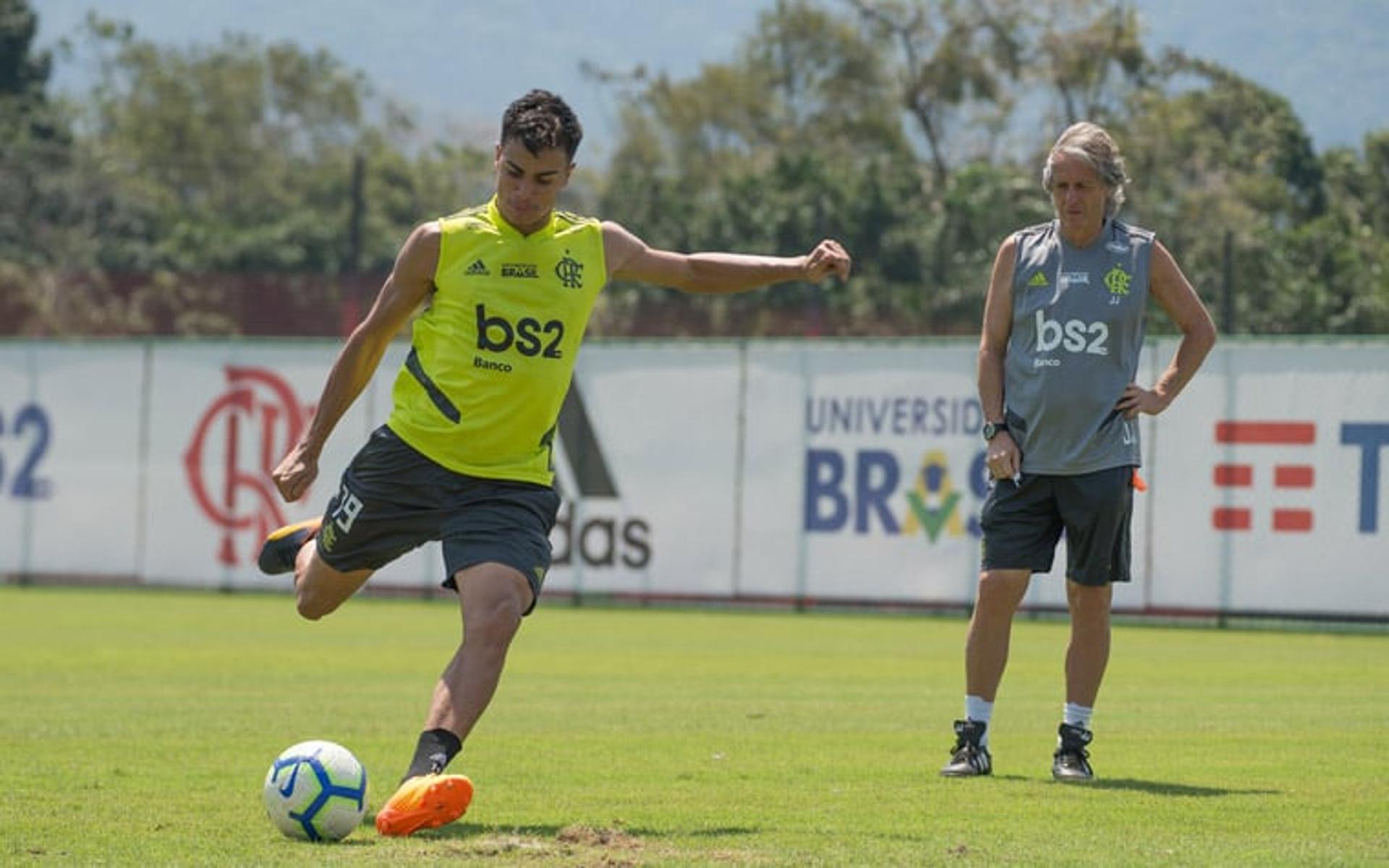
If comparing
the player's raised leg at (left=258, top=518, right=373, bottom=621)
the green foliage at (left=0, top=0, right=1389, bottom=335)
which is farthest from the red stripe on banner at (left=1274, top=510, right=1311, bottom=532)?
the player's raised leg at (left=258, top=518, right=373, bottom=621)

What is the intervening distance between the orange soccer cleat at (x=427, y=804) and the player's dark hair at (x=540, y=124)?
6.70ft

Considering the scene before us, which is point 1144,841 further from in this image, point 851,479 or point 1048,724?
point 851,479

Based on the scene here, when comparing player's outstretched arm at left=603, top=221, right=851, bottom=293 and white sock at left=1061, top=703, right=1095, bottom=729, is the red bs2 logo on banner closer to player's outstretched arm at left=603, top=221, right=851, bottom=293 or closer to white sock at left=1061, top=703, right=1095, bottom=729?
white sock at left=1061, top=703, right=1095, bottom=729

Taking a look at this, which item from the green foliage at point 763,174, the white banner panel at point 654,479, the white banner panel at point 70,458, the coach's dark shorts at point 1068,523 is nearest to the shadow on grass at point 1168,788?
the coach's dark shorts at point 1068,523

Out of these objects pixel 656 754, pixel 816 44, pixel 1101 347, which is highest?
pixel 816 44

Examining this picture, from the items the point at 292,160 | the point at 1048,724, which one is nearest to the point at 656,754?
the point at 1048,724

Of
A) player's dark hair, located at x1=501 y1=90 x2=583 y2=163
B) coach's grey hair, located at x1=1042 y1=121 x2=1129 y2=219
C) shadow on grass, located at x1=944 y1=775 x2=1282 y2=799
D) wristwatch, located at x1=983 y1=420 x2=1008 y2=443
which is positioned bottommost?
shadow on grass, located at x1=944 y1=775 x2=1282 y2=799

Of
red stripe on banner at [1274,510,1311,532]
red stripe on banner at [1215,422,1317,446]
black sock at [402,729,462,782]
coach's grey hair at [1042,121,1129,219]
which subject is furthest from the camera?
red stripe on banner at [1215,422,1317,446]

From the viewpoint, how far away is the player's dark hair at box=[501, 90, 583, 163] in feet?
26.0

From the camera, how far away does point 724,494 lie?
76.1ft

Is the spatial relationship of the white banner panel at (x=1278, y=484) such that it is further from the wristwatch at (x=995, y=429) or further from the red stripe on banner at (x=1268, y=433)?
the wristwatch at (x=995, y=429)

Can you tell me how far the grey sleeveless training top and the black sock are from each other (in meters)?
2.78

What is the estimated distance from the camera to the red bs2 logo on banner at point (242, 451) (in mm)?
24859

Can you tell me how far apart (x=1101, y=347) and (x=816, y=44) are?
52.9 meters
